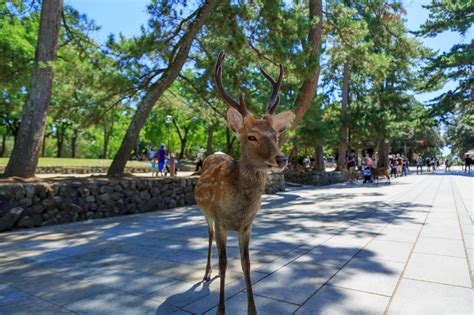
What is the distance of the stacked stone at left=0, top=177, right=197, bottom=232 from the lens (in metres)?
6.53

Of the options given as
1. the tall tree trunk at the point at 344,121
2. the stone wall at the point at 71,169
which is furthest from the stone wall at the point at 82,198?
the tall tree trunk at the point at 344,121

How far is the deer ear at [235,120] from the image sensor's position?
2766 millimetres

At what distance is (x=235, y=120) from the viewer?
280cm

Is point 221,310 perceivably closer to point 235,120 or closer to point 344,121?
point 235,120

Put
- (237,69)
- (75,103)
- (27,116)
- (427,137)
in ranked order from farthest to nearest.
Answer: (427,137)
(237,69)
(75,103)
(27,116)

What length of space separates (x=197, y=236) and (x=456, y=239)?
4.46 metres

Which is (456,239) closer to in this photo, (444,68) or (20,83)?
(20,83)

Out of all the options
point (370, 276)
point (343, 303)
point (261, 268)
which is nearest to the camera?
point (343, 303)

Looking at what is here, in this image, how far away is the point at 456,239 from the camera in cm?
517

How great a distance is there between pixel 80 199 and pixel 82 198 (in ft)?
0.18

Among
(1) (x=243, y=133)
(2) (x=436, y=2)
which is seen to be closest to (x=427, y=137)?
(2) (x=436, y=2)

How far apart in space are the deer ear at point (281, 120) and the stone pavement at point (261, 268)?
167cm

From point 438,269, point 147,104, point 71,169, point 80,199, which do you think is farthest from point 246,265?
point 71,169

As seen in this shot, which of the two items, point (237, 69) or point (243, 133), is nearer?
point (243, 133)
